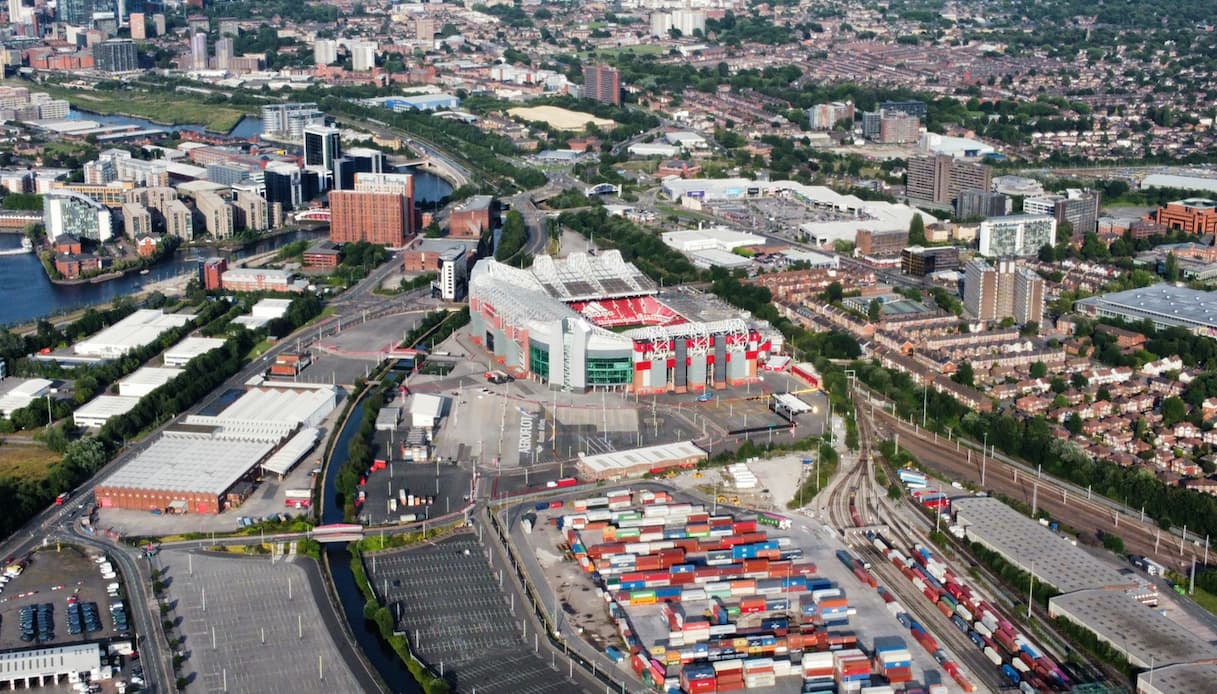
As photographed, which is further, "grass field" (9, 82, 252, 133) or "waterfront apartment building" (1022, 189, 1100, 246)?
"grass field" (9, 82, 252, 133)

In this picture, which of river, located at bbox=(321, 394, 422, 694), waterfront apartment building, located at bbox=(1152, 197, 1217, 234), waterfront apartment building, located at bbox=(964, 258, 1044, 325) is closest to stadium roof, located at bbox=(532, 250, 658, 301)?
waterfront apartment building, located at bbox=(964, 258, 1044, 325)

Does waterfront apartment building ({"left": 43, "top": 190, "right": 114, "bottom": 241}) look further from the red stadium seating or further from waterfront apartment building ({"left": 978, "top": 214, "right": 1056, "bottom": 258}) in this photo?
waterfront apartment building ({"left": 978, "top": 214, "right": 1056, "bottom": 258})

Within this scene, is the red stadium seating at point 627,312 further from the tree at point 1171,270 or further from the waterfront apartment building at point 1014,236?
the tree at point 1171,270

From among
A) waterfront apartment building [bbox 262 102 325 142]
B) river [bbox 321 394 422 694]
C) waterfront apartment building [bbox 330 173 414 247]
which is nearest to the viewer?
river [bbox 321 394 422 694]

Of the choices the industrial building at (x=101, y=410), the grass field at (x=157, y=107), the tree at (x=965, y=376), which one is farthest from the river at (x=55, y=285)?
the grass field at (x=157, y=107)

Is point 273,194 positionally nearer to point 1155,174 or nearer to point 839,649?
point 1155,174
